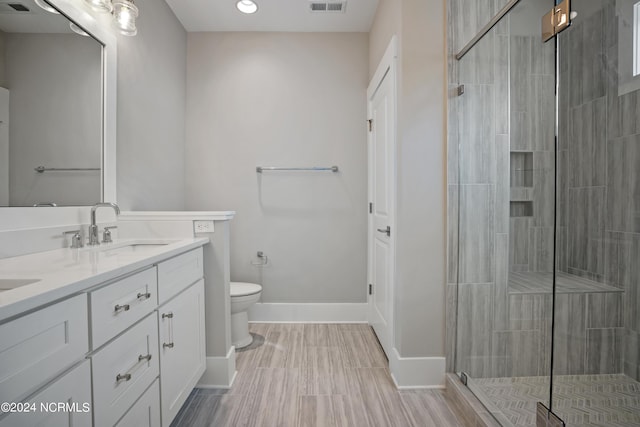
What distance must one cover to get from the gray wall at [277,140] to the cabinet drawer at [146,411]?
1.70 meters

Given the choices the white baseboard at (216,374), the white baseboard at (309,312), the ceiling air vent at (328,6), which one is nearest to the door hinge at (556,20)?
the ceiling air vent at (328,6)

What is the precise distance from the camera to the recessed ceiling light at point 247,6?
2500mm

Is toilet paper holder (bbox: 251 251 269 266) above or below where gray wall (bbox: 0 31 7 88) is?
below

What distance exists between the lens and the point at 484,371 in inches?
63.4

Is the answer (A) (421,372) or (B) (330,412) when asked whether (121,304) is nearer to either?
(B) (330,412)

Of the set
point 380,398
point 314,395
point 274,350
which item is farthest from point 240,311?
point 380,398

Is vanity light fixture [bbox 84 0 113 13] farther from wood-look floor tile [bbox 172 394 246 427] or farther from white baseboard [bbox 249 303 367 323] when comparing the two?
white baseboard [bbox 249 303 367 323]

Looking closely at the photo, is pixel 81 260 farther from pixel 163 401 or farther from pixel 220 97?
pixel 220 97

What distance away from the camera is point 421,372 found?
6.21ft

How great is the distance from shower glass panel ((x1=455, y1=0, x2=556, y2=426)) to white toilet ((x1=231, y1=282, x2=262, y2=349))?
140cm

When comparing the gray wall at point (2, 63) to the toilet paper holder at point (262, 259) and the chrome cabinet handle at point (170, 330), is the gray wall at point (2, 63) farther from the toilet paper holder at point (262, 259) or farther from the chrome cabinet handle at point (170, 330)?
the toilet paper holder at point (262, 259)

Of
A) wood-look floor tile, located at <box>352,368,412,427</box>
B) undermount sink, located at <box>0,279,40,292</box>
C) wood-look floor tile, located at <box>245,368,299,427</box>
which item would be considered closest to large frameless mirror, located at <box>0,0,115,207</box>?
undermount sink, located at <box>0,279,40,292</box>

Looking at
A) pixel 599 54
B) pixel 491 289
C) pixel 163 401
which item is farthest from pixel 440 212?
pixel 163 401

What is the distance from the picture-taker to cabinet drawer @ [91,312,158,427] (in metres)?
0.92
